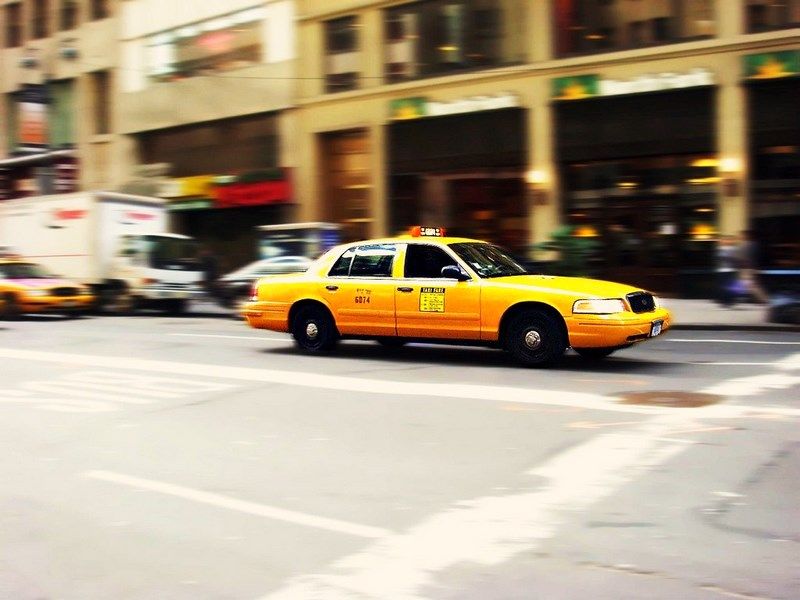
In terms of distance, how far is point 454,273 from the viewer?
11.1m

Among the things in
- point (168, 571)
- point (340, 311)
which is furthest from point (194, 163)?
point (168, 571)

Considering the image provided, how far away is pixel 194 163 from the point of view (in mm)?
32250

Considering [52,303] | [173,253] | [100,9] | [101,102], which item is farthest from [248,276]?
[100,9]

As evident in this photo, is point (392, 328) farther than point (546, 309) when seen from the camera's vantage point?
Yes

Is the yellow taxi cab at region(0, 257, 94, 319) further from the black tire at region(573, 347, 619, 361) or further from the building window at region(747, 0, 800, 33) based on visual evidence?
the building window at region(747, 0, 800, 33)

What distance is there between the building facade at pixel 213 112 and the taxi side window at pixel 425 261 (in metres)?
17.7

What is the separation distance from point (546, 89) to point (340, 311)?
13.7 metres

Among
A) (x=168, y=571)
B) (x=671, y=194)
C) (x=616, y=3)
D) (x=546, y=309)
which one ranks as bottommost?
(x=168, y=571)

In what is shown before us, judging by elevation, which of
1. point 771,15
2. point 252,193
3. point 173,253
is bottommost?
point 173,253

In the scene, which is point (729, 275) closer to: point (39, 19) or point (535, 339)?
point (535, 339)

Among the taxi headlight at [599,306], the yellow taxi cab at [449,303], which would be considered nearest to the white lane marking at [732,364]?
the yellow taxi cab at [449,303]

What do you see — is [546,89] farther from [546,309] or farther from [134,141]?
[134,141]

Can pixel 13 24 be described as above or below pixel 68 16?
above

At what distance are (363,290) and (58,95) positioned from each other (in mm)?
29639
